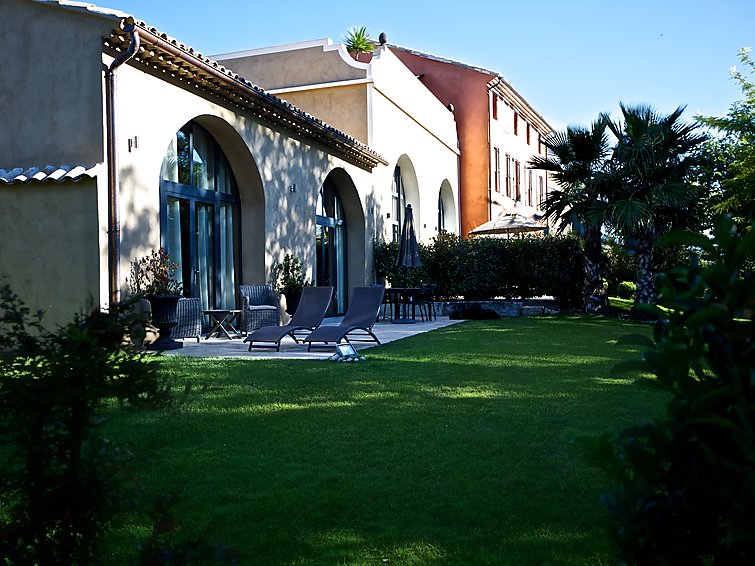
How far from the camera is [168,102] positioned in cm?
1089

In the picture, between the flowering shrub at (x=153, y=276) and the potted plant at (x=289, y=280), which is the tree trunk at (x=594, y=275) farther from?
the flowering shrub at (x=153, y=276)

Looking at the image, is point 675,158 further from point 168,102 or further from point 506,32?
point 168,102

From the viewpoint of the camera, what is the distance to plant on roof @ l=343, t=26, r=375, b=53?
2441 centimetres

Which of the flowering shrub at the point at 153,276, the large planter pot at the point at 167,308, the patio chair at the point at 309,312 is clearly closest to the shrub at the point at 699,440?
the large planter pot at the point at 167,308

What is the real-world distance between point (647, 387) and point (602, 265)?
55.5 feet

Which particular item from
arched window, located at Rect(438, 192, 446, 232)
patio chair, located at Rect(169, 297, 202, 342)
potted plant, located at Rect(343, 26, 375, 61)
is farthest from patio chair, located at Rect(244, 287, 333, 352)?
arched window, located at Rect(438, 192, 446, 232)

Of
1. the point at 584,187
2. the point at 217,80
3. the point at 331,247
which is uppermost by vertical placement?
the point at 217,80

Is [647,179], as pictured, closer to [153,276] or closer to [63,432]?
[153,276]

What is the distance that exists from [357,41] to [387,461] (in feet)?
74.1

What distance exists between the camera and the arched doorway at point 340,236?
57.8ft

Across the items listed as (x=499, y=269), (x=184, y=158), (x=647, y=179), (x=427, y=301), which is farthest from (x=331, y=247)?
(x=647, y=179)

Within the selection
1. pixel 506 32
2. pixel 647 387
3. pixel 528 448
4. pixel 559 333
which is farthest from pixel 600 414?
pixel 506 32

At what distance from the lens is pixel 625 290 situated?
28875mm

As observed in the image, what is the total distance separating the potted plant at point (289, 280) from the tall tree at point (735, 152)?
8.80m
